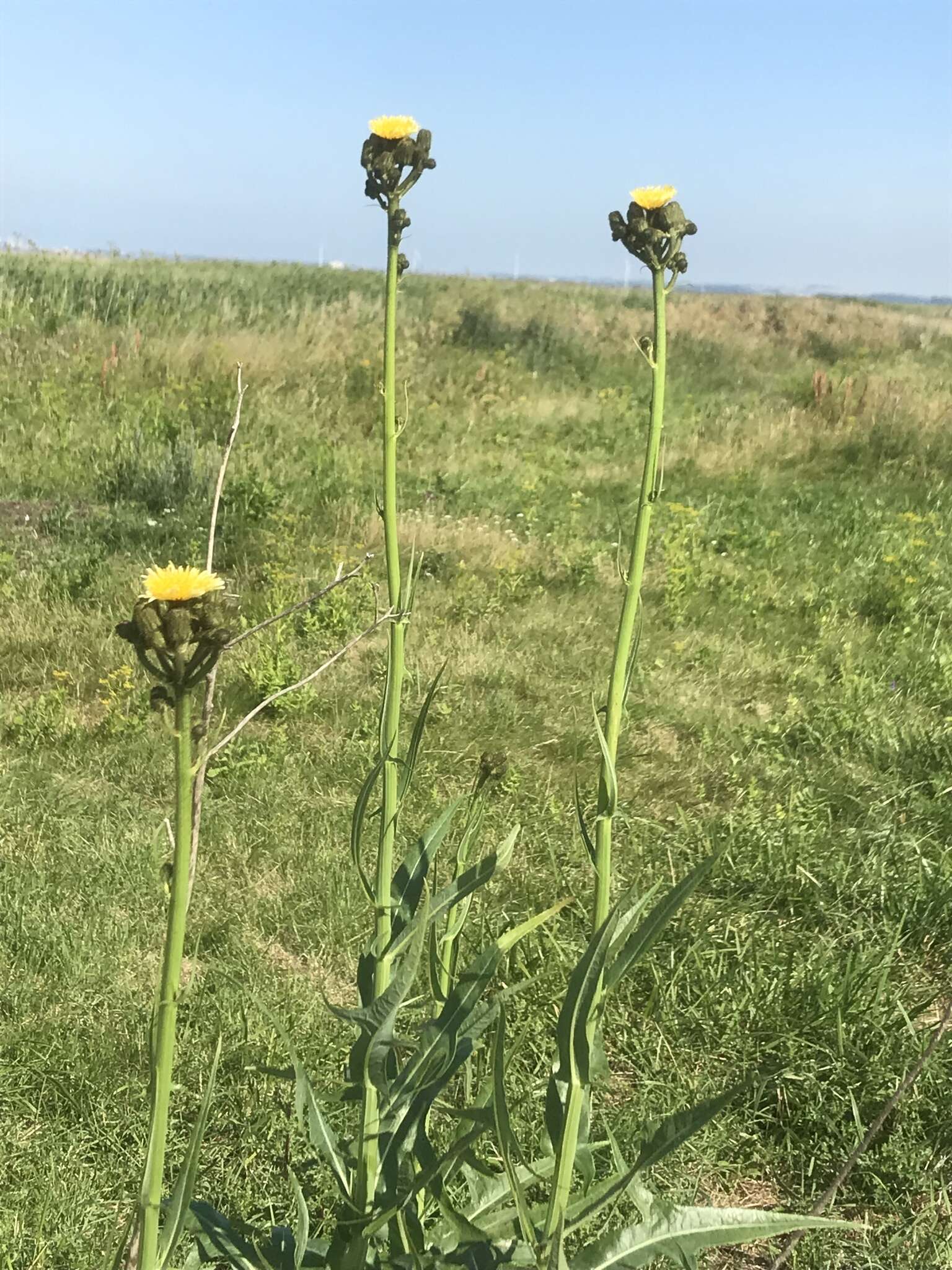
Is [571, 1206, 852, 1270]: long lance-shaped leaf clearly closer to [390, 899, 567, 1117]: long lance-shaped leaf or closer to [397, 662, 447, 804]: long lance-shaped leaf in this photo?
[390, 899, 567, 1117]: long lance-shaped leaf

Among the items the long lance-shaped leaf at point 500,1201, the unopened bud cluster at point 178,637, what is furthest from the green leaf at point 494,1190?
the unopened bud cluster at point 178,637

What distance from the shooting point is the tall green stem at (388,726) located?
1.02 meters

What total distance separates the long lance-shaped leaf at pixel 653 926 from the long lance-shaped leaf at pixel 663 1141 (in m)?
0.13

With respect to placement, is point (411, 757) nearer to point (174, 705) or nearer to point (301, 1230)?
point (174, 705)

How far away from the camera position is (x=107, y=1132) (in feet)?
5.92

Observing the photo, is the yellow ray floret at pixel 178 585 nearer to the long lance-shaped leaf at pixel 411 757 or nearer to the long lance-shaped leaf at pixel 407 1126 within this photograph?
the long lance-shaped leaf at pixel 411 757

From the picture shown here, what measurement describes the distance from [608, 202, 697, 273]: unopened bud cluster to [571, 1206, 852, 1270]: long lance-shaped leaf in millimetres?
947

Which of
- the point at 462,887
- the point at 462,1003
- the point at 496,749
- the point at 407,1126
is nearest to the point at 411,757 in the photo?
the point at 462,887

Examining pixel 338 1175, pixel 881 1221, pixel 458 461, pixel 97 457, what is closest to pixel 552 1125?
pixel 338 1175

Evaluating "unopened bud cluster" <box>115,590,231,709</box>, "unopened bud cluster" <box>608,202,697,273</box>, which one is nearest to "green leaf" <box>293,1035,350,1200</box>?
"unopened bud cluster" <box>115,590,231,709</box>

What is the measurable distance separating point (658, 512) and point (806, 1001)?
4.43m

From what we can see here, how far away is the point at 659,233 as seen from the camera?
941 mm

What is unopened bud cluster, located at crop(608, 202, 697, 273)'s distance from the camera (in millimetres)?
942

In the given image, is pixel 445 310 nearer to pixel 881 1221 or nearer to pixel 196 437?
pixel 196 437
